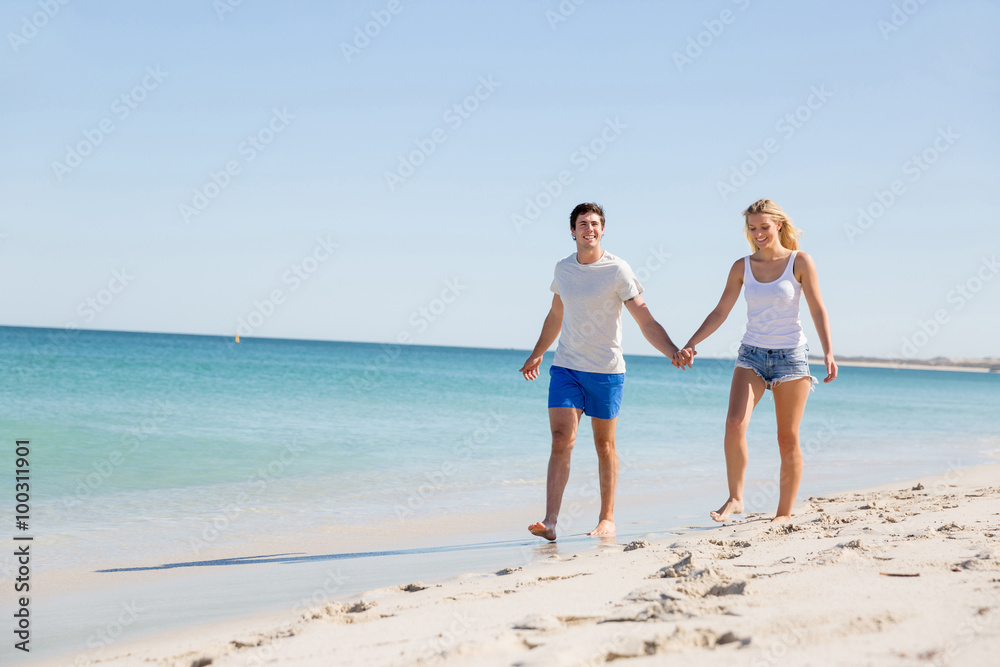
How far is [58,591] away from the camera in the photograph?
3670mm

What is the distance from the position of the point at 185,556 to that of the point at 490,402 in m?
14.8

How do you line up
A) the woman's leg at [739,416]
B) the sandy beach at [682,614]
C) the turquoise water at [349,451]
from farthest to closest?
1. the turquoise water at [349,451]
2. the woman's leg at [739,416]
3. the sandy beach at [682,614]

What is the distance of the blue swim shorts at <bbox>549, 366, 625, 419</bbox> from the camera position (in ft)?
14.6

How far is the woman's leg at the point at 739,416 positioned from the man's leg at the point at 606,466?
663 millimetres

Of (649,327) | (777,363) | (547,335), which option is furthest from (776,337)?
(547,335)

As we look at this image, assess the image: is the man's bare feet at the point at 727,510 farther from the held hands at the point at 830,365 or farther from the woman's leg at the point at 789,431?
the held hands at the point at 830,365

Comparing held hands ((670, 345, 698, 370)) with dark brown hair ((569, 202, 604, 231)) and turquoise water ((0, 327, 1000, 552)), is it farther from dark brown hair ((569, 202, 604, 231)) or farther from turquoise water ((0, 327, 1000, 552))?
turquoise water ((0, 327, 1000, 552))

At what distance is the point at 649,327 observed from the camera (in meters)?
4.54

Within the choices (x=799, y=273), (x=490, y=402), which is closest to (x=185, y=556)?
(x=799, y=273)

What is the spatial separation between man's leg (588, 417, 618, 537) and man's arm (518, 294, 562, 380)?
487mm

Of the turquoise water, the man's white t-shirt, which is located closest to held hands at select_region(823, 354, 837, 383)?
the man's white t-shirt

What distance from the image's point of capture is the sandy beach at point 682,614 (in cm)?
200

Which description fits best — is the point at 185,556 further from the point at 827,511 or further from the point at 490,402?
the point at 490,402

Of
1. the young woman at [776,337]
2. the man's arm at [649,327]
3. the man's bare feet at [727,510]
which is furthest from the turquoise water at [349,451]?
the young woman at [776,337]
